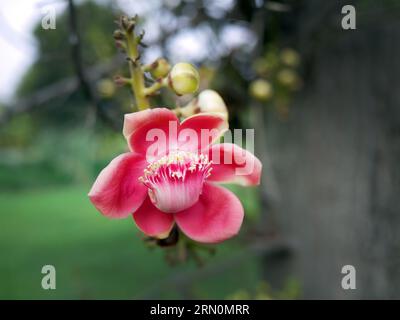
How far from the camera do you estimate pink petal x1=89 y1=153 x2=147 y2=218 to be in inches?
20.0

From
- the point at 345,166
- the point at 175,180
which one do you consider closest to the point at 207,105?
the point at 175,180

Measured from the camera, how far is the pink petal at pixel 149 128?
516 millimetres

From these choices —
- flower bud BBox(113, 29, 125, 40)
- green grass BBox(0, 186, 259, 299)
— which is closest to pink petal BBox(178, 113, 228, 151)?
flower bud BBox(113, 29, 125, 40)

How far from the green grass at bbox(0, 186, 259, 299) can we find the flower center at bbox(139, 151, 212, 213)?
76 centimetres

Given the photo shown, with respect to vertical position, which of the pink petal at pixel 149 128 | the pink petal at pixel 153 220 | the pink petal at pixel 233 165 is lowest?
the pink petal at pixel 153 220

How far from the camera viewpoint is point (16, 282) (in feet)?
10.2

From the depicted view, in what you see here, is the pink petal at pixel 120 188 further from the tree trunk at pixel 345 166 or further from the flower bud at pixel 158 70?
the tree trunk at pixel 345 166

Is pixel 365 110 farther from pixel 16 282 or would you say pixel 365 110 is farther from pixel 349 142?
pixel 16 282

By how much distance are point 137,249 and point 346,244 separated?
110 inches

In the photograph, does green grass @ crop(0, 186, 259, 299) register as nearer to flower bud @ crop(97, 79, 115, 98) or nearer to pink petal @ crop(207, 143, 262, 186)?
flower bud @ crop(97, 79, 115, 98)

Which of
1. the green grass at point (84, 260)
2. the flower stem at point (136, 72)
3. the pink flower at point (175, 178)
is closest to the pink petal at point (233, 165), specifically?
the pink flower at point (175, 178)

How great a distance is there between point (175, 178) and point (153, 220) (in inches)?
2.6

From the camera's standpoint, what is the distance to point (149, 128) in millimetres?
537

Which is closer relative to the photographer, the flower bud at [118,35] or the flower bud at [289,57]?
the flower bud at [118,35]
